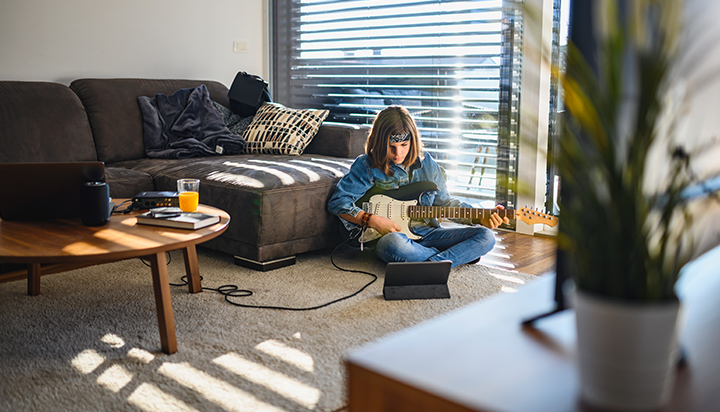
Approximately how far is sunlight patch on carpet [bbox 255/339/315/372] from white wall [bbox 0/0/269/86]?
2.47 meters

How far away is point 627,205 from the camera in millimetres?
415

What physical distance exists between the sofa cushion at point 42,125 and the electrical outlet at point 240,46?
4.57 ft

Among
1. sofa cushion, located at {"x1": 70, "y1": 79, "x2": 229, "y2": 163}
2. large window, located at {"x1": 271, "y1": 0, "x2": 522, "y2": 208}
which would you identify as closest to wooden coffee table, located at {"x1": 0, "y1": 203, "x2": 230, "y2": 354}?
sofa cushion, located at {"x1": 70, "y1": 79, "x2": 229, "y2": 163}

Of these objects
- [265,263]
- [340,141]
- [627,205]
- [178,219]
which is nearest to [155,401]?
[178,219]

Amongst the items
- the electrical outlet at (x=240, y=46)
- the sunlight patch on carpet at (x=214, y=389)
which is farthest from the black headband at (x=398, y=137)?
the electrical outlet at (x=240, y=46)

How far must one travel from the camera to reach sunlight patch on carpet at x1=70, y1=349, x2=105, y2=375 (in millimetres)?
1524

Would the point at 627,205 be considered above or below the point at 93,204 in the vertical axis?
above

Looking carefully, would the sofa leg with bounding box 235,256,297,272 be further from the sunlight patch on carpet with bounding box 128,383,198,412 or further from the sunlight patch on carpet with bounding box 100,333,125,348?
the sunlight patch on carpet with bounding box 128,383,198,412

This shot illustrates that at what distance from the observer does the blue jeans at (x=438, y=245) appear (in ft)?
7.93

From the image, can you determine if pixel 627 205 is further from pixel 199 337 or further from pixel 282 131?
pixel 282 131

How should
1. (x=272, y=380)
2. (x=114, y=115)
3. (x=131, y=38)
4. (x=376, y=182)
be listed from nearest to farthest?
(x=272, y=380), (x=376, y=182), (x=114, y=115), (x=131, y=38)

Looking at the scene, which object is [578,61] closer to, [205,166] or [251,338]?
[251,338]

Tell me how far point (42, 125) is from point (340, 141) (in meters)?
1.53

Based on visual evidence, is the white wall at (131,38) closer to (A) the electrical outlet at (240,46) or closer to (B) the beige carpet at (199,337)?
(A) the electrical outlet at (240,46)
